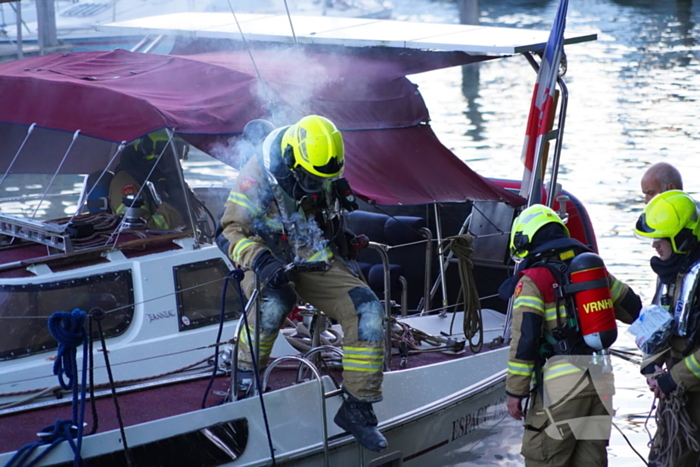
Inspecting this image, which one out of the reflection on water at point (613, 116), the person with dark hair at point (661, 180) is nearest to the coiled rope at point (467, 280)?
the person with dark hair at point (661, 180)

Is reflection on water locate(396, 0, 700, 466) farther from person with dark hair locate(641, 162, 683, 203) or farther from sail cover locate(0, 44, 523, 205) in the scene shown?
sail cover locate(0, 44, 523, 205)

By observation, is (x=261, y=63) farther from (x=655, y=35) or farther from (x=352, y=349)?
(x=655, y=35)

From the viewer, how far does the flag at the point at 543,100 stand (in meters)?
6.84

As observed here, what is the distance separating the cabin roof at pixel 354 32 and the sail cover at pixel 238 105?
0.17 meters

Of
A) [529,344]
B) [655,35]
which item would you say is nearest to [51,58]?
[529,344]

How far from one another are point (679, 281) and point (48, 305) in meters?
3.38

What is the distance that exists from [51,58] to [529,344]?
4607 mm

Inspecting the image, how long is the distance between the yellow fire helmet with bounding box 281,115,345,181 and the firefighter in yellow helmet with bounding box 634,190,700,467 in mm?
1604

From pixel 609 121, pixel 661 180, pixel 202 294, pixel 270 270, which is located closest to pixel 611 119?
pixel 609 121

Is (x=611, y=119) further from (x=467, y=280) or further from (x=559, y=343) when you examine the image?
(x=559, y=343)

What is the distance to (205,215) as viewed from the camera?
23.2ft

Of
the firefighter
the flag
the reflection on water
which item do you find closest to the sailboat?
the flag

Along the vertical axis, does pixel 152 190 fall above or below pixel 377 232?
above

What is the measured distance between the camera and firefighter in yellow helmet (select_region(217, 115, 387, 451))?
5.01 meters
